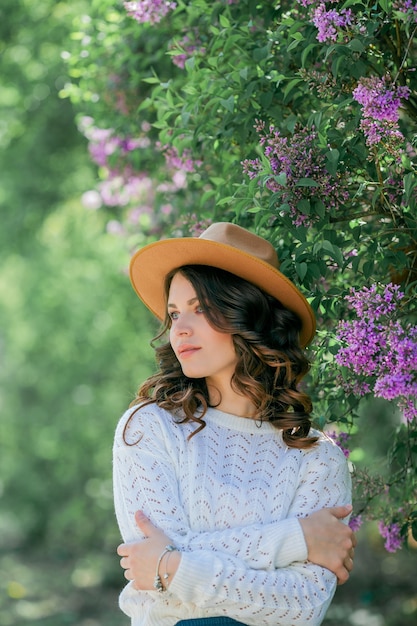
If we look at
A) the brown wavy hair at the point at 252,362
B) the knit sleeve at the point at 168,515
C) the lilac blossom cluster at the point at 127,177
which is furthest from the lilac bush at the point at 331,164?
the lilac blossom cluster at the point at 127,177

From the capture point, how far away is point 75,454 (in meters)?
11.3

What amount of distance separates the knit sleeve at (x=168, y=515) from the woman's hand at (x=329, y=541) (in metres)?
0.03

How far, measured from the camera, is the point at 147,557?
97.8 inches

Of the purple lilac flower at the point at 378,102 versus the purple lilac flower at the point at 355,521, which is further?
the purple lilac flower at the point at 355,521

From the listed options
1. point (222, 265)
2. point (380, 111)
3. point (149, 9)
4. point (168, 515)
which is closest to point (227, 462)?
point (168, 515)

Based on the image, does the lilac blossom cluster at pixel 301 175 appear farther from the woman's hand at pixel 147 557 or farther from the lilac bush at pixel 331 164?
the woman's hand at pixel 147 557

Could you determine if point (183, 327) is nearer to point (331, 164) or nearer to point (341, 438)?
point (331, 164)

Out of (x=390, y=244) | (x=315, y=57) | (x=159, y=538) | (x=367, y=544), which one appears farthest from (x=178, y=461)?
(x=367, y=544)

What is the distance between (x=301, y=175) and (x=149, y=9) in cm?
120

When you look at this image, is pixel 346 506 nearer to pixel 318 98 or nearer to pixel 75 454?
pixel 318 98

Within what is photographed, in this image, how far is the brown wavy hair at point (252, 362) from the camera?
2795 millimetres

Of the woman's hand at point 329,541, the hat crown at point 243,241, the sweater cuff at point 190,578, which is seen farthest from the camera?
the hat crown at point 243,241

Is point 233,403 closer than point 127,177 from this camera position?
Yes

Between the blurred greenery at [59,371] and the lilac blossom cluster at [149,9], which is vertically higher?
the lilac blossom cluster at [149,9]
